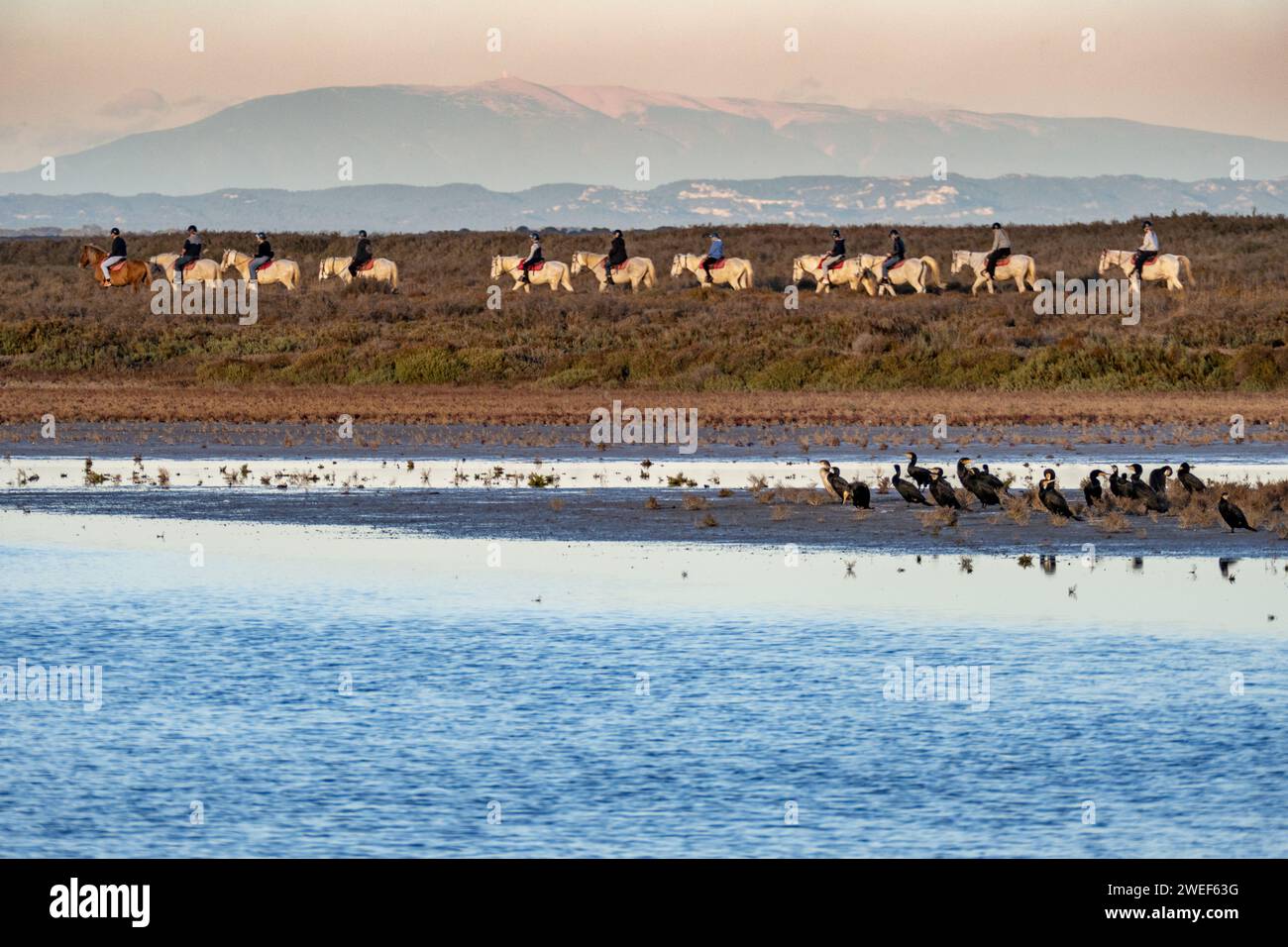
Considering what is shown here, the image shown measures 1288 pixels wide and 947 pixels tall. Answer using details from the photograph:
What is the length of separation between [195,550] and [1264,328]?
38.9 metres

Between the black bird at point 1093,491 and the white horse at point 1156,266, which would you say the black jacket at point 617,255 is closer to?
the white horse at point 1156,266

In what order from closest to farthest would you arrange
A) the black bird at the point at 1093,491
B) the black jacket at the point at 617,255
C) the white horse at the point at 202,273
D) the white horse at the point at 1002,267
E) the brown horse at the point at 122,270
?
the black bird at the point at 1093,491 → the white horse at the point at 202,273 → the white horse at the point at 1002,267 → the brown horse at the point at 122,270 → the black jacket at the point at 617,255

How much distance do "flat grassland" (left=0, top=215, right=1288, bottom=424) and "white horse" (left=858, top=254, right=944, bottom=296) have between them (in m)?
0.87

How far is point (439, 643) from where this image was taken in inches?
620

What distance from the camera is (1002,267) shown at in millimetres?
66062

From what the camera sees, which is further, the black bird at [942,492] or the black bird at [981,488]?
the black bird at [942,492]

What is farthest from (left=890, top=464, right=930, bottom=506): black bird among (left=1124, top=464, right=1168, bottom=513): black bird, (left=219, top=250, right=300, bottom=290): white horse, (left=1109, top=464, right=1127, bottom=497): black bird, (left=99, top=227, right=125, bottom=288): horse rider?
(left=219, top=250, right=300, bottom=290): white horse

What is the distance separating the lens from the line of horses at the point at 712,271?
65812 millimetres

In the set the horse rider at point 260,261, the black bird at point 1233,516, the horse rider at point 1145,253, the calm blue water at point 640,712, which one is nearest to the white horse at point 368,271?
the horse rider at point 260,261

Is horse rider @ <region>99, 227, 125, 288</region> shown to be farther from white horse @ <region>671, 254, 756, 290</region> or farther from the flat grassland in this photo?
white horse @ <region>671, 254, 756, 290</region>

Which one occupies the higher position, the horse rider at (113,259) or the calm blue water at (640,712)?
the horse rider at (113,259)

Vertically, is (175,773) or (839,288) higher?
(839,288)
